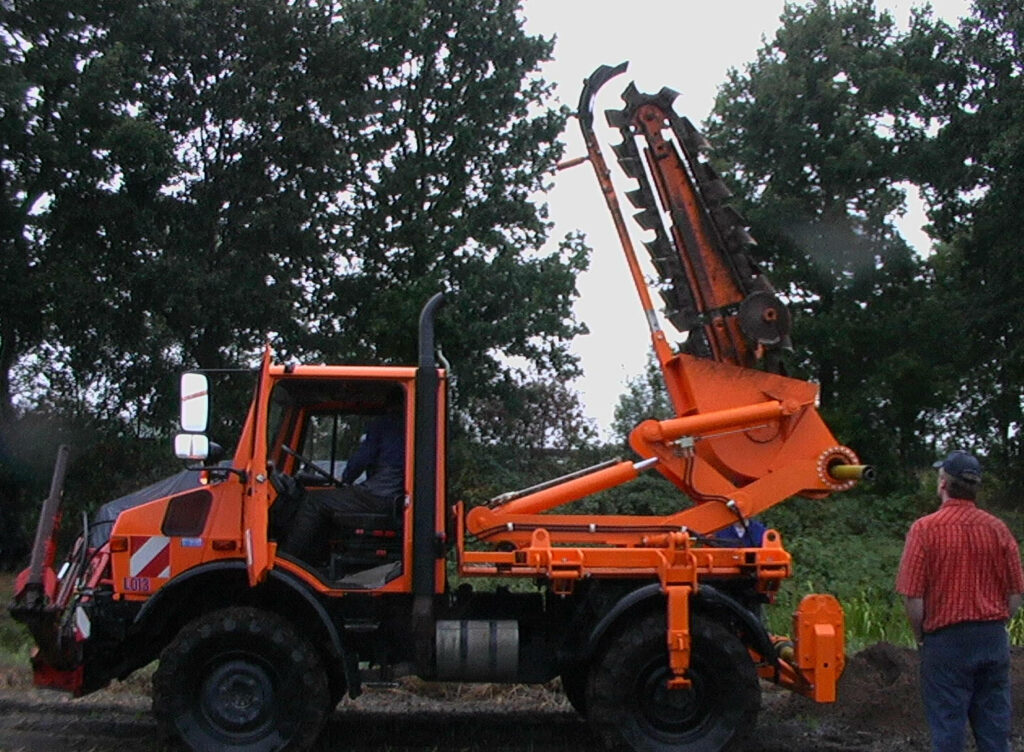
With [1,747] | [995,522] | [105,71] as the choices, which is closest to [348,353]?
[105,71]

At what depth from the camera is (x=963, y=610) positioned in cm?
549

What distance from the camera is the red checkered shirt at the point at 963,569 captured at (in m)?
5.51

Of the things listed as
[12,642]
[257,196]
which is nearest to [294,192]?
[257,196]

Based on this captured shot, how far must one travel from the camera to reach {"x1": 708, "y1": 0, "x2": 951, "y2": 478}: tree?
84.2 ft

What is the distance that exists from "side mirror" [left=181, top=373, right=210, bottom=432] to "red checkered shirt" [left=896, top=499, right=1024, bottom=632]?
389 centimetres

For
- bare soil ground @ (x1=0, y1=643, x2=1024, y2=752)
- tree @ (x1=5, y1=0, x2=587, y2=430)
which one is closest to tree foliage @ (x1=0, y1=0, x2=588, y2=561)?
tree @ (x1=5, y1=0, x2=587, y2=430)

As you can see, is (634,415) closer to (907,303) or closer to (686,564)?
(907,303)

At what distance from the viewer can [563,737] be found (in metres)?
7.84

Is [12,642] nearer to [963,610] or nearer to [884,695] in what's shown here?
[884,695]

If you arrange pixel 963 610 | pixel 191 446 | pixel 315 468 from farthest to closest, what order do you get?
1. pixel 315 468
2. pixel 191 446
3. pixel 963 610

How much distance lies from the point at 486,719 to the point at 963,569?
12.8 feet

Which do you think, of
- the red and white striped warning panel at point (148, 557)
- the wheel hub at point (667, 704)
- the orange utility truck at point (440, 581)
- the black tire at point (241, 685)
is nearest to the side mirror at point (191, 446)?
the orange utility truck at point (440, 581)

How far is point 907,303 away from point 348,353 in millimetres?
12724

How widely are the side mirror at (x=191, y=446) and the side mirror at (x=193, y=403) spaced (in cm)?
4
